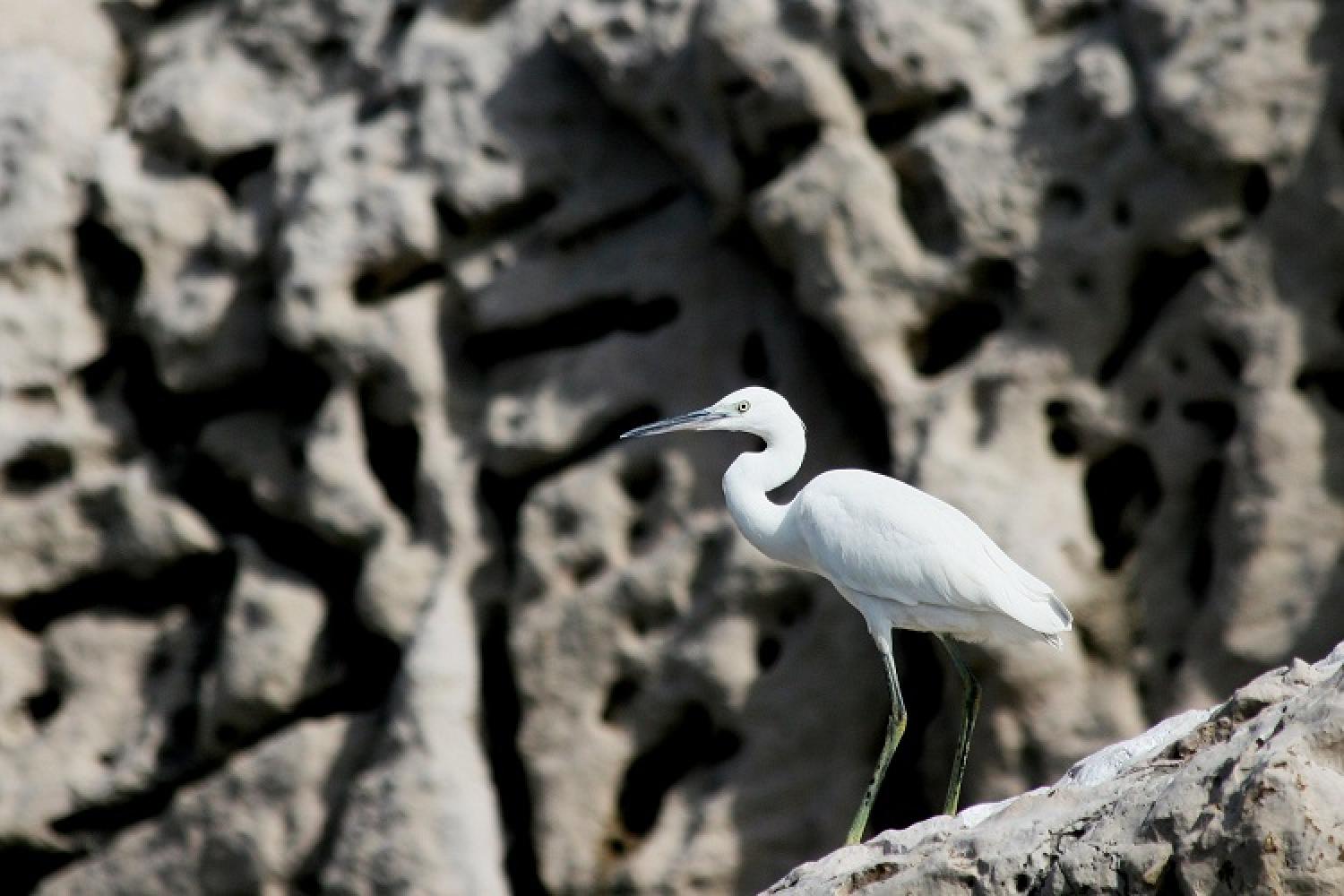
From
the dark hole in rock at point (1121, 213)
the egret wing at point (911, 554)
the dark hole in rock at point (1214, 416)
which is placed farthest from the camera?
the dark hole in rock at point (1121, 213)

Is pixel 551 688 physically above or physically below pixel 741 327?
below

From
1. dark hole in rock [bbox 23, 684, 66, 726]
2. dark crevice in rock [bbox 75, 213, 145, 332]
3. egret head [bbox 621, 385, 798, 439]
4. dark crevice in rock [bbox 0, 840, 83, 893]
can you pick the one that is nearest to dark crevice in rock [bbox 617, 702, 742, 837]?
egret head [bbox 621, 385, 798, 439]

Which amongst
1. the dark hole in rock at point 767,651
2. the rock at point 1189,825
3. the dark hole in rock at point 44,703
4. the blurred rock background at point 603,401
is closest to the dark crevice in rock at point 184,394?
the blurred rock background at point 603,401

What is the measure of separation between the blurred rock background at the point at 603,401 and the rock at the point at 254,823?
2 centimetres

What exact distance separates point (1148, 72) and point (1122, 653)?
1677 millimetres

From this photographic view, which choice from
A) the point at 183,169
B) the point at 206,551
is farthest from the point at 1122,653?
the point at 183,169

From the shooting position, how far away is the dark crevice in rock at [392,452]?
7.31 m

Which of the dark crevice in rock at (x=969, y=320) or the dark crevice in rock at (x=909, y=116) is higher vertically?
the dark crevice in rock at (x=909, y=116)

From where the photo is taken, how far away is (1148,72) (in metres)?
6.16

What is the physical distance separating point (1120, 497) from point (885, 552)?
1.81 meters

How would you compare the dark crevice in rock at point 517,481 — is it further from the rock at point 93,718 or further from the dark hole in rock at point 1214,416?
the dark hole in rock at point 1214,416

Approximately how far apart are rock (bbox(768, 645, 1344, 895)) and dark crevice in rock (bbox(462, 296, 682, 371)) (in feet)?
12.4

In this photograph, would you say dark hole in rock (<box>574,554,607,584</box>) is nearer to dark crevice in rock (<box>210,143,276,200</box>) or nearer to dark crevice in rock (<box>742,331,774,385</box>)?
dark crevice in rock (<box>742,331,774,385</box>)

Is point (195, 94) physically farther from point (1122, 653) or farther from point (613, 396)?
point (1122, 653)
